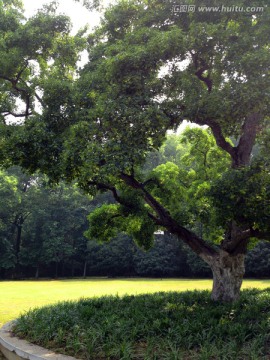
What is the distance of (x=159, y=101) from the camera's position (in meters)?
8.09

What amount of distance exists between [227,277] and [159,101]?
16.1 feet

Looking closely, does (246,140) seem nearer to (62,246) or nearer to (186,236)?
(186,236)

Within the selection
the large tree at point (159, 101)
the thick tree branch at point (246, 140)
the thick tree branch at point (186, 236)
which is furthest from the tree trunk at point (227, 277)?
the thick tree branch at point (246, 140)

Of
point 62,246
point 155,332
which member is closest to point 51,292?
point 155,332

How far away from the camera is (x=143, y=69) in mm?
7648

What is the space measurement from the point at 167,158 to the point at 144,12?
108ft

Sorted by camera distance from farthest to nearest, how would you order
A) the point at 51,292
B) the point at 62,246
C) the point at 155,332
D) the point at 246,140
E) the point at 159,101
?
1. the point at 62,246
2. the point at 51,292
3. the point at 246,140
4. the point at 159,101
5. the point at 155,332

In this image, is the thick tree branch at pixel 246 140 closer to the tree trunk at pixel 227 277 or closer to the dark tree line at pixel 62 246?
the tree trunk at pixel 227 277

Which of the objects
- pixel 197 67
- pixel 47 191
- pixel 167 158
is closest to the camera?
pixel 197 67

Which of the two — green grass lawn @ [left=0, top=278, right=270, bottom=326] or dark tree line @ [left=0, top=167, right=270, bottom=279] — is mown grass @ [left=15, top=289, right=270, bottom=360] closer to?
green grass lawn @ [left=0, top=278, right=270, bottom=326]

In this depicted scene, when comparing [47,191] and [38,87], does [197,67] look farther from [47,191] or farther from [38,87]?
[47,191]

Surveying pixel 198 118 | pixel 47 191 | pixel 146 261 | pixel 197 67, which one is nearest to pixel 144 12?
pixel 197 67

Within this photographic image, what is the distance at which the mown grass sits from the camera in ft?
16.8

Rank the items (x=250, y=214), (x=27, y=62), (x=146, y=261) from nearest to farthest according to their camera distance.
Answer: (x=250, y=214)
(x=27, y=62)
(x=146, y=261)
